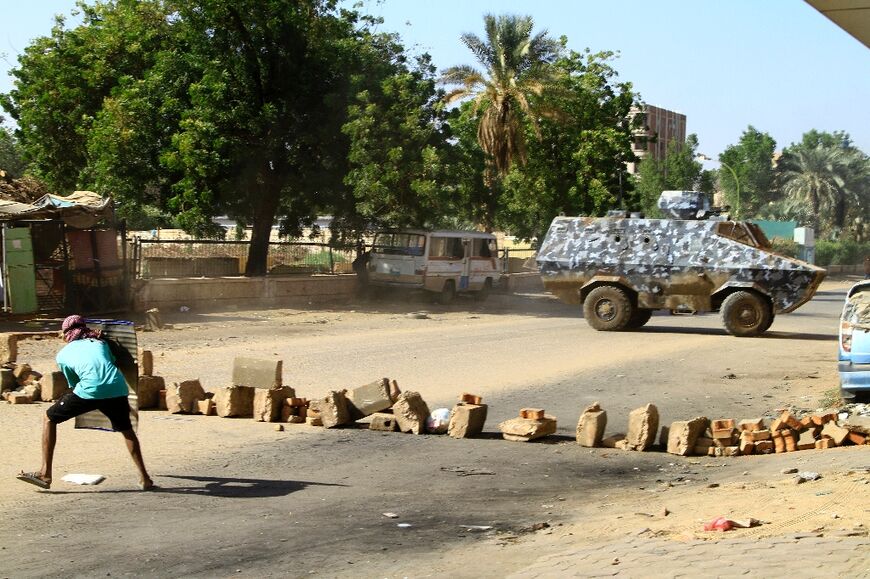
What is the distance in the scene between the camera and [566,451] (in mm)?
Result: 9594

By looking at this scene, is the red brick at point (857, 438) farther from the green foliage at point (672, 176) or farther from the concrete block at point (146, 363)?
the green foliage at point (672, 176)

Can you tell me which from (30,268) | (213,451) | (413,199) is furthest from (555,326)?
(213,451)

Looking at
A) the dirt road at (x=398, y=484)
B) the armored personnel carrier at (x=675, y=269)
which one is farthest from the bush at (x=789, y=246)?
the dirt road at (x=398, y=484)

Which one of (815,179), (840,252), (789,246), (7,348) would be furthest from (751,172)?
(7,348)

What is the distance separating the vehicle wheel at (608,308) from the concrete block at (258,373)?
12.4 m

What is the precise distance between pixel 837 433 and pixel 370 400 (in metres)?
4.30

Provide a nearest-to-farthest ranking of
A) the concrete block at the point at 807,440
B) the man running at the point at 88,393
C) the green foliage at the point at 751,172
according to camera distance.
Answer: the man running at the point at 88,393
the concrete block at the point at 807,440
the green foliage at the point at 751,172

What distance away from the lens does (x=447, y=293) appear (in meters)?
30.7

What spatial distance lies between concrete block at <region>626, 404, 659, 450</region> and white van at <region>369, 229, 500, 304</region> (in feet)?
65.8

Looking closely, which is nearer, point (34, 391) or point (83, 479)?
point (83, 479)

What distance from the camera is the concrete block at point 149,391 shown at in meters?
11.2

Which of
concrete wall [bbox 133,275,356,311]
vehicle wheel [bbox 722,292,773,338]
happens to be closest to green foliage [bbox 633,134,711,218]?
concrete wall [bbox 133,275,356,311]

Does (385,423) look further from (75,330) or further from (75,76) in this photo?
(75,76)

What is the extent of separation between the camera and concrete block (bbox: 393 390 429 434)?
33.4 ft
